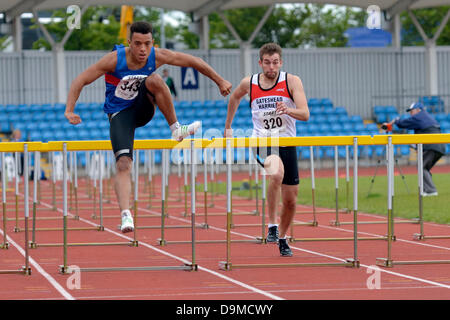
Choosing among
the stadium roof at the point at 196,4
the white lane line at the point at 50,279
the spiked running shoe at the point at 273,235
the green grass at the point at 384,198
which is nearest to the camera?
the white lane line at the point at 50,279

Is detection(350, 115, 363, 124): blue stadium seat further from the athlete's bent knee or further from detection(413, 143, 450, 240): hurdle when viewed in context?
the athlete's bent knee

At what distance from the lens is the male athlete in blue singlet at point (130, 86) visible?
24.0 ft

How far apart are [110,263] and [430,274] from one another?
311 centimetres

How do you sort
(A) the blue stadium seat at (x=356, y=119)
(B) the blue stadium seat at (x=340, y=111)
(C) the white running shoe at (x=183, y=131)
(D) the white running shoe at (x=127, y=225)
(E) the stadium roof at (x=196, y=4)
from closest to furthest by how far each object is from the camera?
(D) the white running shoe at (x=127, y=225), (C) the white running shoe at (x=183, y=131), (E) the stadium roof at (x=196, y=4), (A) the blue stadium seat at (x=356, y=119), (B) the blue stadium seat at (x=340, y=111)

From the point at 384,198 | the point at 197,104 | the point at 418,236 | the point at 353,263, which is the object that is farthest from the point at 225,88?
the point at 197,104

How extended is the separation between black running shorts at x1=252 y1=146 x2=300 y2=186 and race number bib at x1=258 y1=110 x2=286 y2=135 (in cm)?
19

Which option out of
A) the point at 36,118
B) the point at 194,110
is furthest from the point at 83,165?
the point at 194,110

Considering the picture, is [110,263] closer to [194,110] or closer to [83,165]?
[83,165]

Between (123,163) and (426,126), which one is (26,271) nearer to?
(123,163)

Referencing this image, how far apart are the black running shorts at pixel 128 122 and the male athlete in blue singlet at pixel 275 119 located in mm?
1268

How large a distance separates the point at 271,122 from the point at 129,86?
1843mm

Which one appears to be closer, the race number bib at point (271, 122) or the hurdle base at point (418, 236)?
the race number bib at point (271, 122)

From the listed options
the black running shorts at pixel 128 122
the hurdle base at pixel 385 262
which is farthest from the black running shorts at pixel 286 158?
the black running shorts at pixel 128 122

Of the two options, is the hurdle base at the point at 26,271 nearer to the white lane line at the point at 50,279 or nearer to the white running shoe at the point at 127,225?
the white lane line at the point at 50,279
